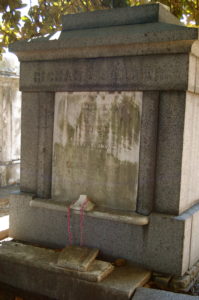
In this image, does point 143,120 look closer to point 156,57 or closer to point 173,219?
point 156,57

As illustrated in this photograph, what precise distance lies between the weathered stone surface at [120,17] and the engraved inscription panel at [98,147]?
80 centimetres

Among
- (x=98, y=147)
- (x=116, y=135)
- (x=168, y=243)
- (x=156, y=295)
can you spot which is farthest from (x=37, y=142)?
(x=156, y=295)

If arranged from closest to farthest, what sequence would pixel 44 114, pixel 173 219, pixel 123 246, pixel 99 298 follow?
pixel 99 298 → pixel 173 219 → pixel 123 246 → pixel 44 114

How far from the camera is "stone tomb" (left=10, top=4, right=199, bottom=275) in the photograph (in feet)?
11.3

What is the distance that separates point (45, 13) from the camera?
6914mm

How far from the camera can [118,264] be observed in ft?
11.7

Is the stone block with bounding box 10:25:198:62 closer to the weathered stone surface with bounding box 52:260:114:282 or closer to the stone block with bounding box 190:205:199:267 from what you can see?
the stone block with bounding box 190:205:199:267

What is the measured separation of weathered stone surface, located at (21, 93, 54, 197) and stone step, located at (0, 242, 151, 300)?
0.77 m

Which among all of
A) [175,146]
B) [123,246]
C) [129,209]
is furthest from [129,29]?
[123,246]

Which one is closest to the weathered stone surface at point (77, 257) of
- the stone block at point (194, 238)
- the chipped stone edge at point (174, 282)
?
the chipped stone edge at point (174, 282)

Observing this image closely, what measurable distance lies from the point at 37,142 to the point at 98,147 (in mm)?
843

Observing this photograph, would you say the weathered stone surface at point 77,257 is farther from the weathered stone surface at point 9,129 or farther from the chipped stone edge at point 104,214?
the weathered stone surface at point 9,129

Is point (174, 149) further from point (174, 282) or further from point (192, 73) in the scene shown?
point (174, 282)

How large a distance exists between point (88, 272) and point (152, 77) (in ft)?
6.44
